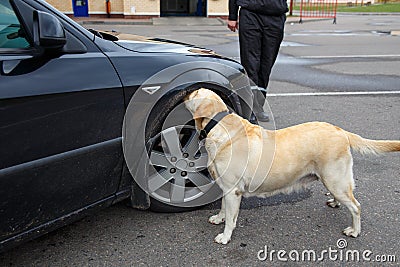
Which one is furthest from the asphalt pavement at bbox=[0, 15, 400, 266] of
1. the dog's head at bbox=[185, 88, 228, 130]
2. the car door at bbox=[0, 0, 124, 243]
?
the dog's head at bbox=[185, 88, 228, 130]

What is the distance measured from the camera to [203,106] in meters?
2.46

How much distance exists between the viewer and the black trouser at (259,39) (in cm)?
464

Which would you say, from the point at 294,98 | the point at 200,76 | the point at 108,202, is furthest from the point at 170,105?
the point at 294,98

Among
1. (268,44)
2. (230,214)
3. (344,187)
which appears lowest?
(230,214)

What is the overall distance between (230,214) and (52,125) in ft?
4.08

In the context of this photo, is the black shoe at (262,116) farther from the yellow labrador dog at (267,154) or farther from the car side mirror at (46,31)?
the car side mirror at (46,31)

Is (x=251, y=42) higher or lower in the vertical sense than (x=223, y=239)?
higher

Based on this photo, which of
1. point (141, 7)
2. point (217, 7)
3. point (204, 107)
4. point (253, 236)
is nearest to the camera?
point (204, 107)

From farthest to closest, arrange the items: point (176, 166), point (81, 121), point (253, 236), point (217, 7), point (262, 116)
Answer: point (217, 7)
point (262, 116)
point (176, 166)
point (253, 236)
point (81, 121)

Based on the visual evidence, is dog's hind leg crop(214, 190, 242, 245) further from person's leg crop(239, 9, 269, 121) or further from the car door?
person's leg crop(239, 9, 269, 121)

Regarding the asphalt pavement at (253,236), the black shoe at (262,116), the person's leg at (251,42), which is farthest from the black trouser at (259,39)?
the asphalt pavement at (253,236)

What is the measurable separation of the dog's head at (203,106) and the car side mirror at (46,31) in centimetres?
85

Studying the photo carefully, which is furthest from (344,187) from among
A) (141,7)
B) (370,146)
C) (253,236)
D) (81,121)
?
(141,7)

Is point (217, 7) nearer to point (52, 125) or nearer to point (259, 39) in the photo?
→ point (259, 39)
